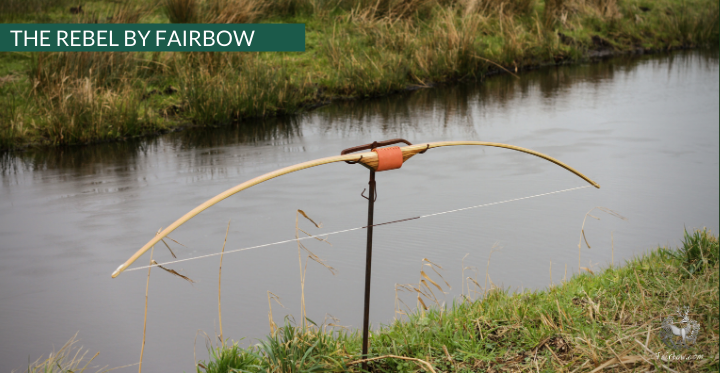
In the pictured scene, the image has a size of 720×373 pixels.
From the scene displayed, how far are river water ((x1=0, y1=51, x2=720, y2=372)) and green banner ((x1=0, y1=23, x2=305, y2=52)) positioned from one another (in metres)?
1.69

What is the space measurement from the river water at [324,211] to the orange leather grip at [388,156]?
1.31 meters

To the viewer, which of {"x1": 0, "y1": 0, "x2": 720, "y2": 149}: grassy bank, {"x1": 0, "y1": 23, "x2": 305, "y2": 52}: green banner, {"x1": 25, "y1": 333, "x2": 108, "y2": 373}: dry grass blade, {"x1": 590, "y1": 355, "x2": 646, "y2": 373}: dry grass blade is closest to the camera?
{"x1": 590, "y1": 355, "x2": 646, "y2": 373}: dry grass blade

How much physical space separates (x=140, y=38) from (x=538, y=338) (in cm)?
816

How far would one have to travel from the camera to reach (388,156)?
2408 millimetres

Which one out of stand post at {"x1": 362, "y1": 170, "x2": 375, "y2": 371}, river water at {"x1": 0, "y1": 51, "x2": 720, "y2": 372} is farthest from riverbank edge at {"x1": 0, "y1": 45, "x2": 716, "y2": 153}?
stand post at {"x1": 362, "y1": 170, "x2": 375, "y2": 371}

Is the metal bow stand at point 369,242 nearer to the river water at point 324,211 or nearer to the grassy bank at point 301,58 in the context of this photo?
the river water at point 324,211

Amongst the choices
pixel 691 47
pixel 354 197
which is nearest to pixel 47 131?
pixel 354 197

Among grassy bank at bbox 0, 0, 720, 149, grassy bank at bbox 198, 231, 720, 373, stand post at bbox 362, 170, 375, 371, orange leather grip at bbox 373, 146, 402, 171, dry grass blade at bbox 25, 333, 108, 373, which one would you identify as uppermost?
grassy bank at bbox 0, 0, 720, 149

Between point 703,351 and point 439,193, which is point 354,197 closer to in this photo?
point 439,193

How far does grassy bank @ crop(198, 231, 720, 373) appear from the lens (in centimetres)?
240

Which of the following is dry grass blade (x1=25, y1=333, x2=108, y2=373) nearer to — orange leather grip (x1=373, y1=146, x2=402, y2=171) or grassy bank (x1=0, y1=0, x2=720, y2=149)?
orange leather grip (x1=373, y1=146, x2=402, y2=171)

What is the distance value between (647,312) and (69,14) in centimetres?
1124

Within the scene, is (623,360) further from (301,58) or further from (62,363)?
(301,58)

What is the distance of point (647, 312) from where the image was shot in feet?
8.90
